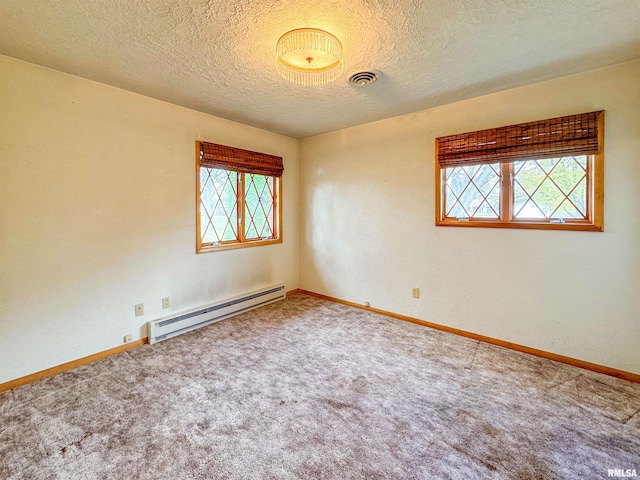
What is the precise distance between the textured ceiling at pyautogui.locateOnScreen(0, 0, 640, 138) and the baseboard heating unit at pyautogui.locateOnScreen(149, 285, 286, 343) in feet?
7.08

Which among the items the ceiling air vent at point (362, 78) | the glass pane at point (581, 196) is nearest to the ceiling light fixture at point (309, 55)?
the ceiling air vent at point (362, 78)

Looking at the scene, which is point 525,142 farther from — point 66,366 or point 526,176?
point 66,366

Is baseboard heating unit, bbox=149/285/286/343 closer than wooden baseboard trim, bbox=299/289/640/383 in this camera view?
No

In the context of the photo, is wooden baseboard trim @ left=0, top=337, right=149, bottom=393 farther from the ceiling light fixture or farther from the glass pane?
the glass pane

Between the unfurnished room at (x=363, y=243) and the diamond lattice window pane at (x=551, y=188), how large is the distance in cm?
2

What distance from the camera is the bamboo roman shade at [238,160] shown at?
10.5 ft

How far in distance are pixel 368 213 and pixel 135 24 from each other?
2751 millimetres

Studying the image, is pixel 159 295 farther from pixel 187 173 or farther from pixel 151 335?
pixel 187 173

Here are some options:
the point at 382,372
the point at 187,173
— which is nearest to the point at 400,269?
the point at 382,372

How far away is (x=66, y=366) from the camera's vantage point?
2.36 m

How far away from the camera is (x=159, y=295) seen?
2.93 metres

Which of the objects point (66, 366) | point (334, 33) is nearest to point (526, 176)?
point (334, 33)

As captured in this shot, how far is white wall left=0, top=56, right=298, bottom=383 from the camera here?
2123mm

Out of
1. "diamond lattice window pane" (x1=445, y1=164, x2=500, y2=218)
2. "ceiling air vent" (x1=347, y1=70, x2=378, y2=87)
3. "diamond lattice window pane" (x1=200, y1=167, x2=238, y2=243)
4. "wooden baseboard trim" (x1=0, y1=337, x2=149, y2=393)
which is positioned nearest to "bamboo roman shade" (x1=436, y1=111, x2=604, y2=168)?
"diamond lattice window pane" (x1=445, y1=164, x2=500, y2=218)
